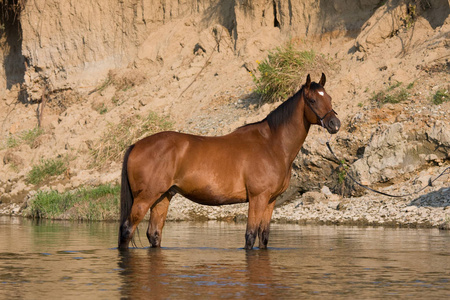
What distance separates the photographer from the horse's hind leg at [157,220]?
10.1m

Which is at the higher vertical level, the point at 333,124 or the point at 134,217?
the point at 333,124

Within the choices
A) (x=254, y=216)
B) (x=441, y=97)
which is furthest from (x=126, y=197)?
(x=441, y=97)

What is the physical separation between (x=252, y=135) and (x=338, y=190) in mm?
7589

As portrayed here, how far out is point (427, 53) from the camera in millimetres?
20078

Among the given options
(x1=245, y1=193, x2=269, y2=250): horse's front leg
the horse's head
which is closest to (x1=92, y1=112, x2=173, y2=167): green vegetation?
the horse's head

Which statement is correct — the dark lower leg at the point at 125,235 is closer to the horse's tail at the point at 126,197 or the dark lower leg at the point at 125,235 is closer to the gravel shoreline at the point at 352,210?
the horse's tail at the point at 126,197

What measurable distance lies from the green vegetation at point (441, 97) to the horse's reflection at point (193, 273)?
9.92m

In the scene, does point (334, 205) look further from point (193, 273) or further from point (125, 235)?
point (193, 273)

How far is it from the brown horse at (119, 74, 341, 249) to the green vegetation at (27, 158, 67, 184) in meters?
14.5

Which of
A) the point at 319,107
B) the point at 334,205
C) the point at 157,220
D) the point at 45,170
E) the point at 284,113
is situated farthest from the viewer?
the point at 45,170

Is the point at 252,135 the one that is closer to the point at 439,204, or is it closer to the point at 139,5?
the point at 439,204

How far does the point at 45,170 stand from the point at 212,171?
15.3 meters

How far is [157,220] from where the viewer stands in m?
10.1

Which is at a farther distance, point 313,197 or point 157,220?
point 313,197
